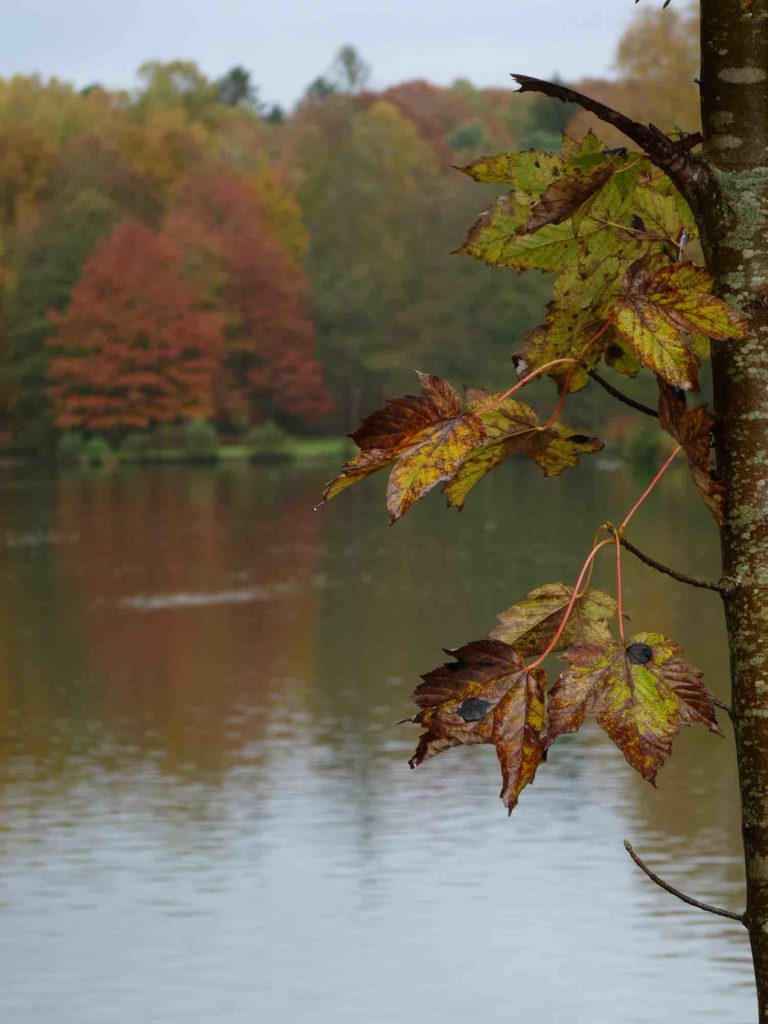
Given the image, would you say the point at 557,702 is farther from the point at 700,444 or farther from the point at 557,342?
the point at 557,342

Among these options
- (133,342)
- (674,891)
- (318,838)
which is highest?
(133,342)

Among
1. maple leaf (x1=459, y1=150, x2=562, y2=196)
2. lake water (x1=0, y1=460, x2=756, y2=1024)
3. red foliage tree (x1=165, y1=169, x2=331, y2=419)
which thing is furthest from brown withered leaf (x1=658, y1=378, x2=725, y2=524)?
red foliage tree (x1=165, y1=169, x2=331, y2=419)

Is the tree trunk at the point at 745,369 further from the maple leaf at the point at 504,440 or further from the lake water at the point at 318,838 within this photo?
the lake water at the point at 318,838

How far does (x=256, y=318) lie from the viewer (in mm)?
75438

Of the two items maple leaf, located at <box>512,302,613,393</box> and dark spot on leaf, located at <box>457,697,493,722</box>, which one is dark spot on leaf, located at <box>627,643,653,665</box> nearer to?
dark spot on leaf, located at <box>457,697,493,722</box>

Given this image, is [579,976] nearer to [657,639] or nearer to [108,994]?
[108,994]

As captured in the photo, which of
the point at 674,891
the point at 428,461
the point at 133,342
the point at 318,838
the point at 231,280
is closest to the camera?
the point at 428,461

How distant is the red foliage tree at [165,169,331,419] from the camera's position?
7419cm

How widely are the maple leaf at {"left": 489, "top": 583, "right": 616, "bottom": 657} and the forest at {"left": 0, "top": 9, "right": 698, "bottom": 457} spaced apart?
58825 mm

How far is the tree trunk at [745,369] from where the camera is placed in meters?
1.50

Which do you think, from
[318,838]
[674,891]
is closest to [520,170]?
[674,891]

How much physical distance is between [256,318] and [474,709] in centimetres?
7450

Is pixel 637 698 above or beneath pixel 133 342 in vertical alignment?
beneath

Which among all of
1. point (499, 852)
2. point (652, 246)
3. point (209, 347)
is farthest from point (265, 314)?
point (652, 246)
